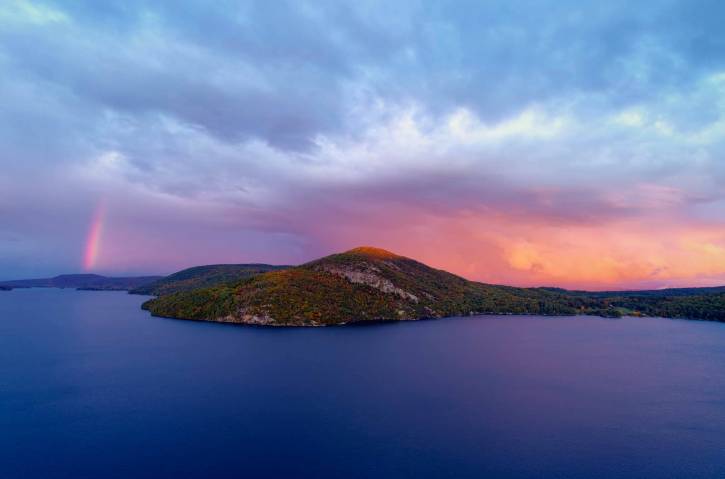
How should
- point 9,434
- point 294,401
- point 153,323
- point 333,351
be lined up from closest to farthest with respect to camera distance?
point 9,434 < point 294,401 < point 333,351 < point 153,323

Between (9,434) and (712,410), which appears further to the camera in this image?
(712,410)

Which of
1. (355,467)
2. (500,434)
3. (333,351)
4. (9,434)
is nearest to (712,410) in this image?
(500,434)

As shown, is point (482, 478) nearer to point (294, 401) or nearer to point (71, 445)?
point (294, 401)

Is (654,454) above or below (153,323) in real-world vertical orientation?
below

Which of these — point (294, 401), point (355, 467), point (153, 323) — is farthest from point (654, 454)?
point (153, 323)

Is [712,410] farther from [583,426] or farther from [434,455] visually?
[434,455]

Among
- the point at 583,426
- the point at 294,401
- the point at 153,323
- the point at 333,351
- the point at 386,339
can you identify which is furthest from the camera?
the point at 153,323
